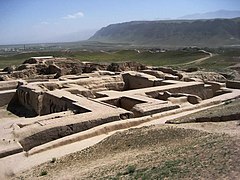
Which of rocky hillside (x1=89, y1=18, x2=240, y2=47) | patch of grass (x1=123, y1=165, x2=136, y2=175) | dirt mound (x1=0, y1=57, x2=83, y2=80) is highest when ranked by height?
rocky hillside (x1=89, y1=18, x2=240, y2=47)

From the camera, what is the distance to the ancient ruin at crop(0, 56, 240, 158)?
11.9m

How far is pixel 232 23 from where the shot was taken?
5709 inches

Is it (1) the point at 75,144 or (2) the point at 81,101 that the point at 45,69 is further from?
(1) the point at 75,144

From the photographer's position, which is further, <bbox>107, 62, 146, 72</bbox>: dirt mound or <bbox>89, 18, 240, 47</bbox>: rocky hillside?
<bbox>89, 18, 240, 47</bbox>: rocky hillside

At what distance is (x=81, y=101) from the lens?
51.9 ft

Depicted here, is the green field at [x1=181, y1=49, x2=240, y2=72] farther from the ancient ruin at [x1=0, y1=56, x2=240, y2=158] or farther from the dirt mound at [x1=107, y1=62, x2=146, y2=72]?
the ancient ruin at [x1=0, y1=56, x2=240, y2=158]

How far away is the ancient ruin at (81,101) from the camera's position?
467 inches

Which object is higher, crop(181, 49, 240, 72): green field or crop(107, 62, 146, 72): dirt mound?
crop(107, 62, 146, 72): dirt mound

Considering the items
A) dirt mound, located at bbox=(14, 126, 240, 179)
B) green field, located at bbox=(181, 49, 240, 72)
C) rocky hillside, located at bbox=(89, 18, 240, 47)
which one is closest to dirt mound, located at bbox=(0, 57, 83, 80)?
green field, located at bbox=(181, 49, 240, 72)

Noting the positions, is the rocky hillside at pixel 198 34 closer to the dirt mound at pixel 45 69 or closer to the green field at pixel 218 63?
the green field at pixel 218 63

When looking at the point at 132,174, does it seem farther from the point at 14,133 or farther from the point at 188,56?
the point at 188,56

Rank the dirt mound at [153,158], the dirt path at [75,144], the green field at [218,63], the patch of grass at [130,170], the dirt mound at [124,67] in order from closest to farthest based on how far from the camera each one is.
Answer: the dirt mound at [153,158] → the patch of grass at [130,170] → the dirt path at [75,144] → the dirt mound at [124,67] → the green field at [218,63]

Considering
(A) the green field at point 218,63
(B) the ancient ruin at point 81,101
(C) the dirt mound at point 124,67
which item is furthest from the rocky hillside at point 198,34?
(B) the ancient ruin at point 81,101

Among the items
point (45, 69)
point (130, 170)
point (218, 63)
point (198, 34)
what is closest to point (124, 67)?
point (45, 69)
